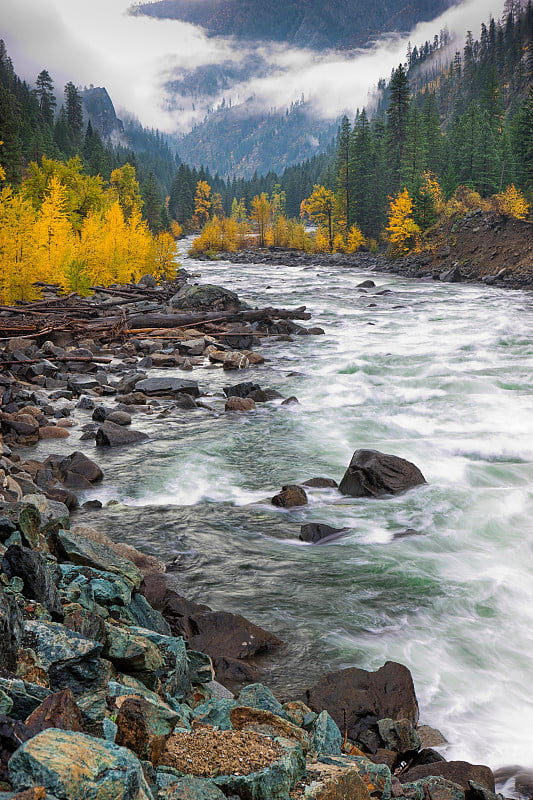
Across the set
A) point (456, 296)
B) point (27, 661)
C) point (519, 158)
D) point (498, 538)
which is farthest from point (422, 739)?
point (519, 158)

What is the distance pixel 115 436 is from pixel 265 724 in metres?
9.43

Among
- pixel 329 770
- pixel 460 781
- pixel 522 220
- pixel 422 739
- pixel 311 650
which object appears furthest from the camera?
pixel 522 220

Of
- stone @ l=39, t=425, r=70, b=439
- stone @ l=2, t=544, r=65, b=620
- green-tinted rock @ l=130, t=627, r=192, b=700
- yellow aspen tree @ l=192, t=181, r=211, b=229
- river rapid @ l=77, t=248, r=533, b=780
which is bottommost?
river rapid @ l=77, t=248, r=533, b=780

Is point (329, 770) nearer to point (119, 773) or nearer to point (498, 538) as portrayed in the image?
point (119, 773)

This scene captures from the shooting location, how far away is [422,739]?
4961 mm

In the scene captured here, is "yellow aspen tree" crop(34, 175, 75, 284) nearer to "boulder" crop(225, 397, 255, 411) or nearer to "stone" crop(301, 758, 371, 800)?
"boulder" crop(225, 397, 255, 411)

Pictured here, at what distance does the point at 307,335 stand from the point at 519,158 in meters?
56.9

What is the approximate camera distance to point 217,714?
12.5ft

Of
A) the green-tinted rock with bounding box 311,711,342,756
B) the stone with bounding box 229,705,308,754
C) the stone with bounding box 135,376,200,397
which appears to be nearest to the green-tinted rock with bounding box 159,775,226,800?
the stone with bounding box 229,705,308,754

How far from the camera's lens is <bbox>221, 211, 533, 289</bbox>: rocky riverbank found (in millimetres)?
43969

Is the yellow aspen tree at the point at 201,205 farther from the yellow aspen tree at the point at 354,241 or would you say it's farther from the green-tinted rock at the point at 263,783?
the green-tinted rock at the point at 263,783

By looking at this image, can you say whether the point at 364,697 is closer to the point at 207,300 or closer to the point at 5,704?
the point at 5,704

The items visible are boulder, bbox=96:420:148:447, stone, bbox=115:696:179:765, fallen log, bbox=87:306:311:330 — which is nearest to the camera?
stone, bbox=115:696:179:765

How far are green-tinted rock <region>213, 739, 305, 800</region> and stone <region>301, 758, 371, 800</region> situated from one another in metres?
0.13
